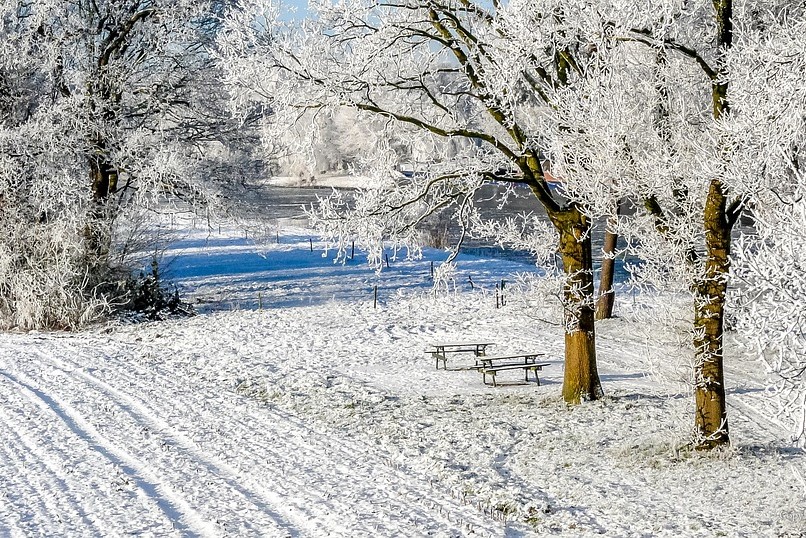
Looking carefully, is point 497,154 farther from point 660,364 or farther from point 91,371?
point 91,371

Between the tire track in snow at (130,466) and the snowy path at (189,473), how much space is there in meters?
0.02

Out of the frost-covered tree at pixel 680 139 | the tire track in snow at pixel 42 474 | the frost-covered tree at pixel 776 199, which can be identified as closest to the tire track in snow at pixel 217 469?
the tire track in snow at pixel 42 474

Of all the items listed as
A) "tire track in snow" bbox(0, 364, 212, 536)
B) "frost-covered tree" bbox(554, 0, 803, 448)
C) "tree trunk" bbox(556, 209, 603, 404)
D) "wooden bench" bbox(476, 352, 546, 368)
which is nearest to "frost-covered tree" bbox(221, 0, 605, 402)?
"tree trunk" bbox(556, 209, 603, 404)

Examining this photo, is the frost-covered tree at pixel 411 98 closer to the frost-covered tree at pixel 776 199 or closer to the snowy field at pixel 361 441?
the snowy field at pixel 361 441

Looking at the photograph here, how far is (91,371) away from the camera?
1614cm

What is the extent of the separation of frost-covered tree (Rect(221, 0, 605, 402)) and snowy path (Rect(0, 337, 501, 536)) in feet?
11.3

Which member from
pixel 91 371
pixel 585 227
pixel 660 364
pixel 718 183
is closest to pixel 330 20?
pixel 585 227

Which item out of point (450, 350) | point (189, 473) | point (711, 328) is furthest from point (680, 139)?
point (450, 350)

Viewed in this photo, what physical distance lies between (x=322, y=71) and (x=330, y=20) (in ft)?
3.08

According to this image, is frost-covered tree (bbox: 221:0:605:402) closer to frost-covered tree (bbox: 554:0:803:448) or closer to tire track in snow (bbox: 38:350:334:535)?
frost-covered tree (bbox: 554:0:803:448)

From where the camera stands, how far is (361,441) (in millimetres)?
11797

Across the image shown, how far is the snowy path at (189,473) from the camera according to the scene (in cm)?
856

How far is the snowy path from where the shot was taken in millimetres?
8562

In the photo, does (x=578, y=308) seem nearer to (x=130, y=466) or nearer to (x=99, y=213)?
(x=130, y=466)
